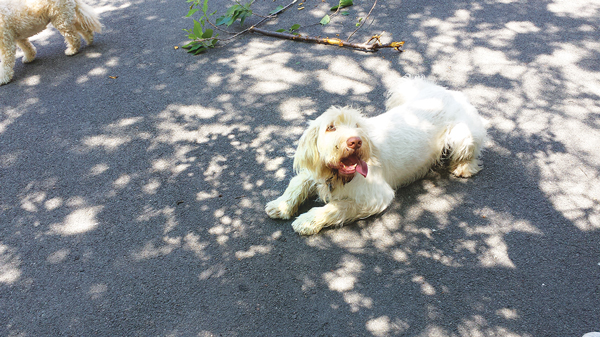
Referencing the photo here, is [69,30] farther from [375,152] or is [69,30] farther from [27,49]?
[375,152]

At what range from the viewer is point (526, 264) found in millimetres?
3018

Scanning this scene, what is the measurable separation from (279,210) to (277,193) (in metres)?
0.33

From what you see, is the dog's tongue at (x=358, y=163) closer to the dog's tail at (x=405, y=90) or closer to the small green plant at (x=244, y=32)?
the dog's tail at (x=405, y=90)

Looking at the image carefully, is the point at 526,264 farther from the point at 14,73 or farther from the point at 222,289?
the point at 14,73

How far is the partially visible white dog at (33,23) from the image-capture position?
17.6 feet

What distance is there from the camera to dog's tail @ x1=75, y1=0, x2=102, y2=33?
19.3 ft

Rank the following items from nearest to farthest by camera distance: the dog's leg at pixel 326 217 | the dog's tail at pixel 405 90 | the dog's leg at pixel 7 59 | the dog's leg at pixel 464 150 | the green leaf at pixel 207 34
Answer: the dog's leg at pixel 326 217, the dog's leg at pixel 464 150, the dog's tail at pixel 405 90, the dog's leg at pixel 7 59, the green leaf at pixel 207 34

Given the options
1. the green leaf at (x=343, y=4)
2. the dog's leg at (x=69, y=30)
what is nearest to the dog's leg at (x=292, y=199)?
the green leaf at (x=343, y=4)

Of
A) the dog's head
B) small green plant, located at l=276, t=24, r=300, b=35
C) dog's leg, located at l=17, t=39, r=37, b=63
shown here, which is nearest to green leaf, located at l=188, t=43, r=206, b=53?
small green plant, located at l=276, t=24, r=300, b=35

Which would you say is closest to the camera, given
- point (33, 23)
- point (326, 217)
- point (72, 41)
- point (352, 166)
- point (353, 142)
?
point (353, 142)

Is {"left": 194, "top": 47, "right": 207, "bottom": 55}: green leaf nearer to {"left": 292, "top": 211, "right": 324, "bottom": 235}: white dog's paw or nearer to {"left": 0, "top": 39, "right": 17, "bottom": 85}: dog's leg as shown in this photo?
{"left": 0, "top": 39, "right": 17, "bottom": 85}: dog's leg

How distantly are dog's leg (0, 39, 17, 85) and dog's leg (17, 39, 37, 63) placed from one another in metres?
0.28

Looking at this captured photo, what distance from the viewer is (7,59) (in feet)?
18.2

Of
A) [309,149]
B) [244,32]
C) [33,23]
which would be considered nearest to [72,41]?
[33,23]
